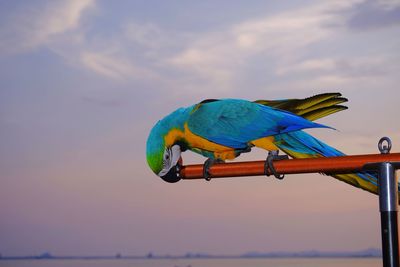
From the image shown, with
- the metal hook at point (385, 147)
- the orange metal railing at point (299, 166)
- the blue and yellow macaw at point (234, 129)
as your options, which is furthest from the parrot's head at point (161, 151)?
the metal hook at point (385, 147)

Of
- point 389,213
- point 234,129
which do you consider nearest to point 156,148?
point 234,129

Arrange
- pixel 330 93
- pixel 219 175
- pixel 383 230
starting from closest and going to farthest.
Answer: pixel 383 230
pixel 219 175
pixel 330 93

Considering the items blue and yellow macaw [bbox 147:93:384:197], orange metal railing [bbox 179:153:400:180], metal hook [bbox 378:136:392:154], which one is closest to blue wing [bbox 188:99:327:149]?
blue and yellow macaw [bbox 147:93:384:197]

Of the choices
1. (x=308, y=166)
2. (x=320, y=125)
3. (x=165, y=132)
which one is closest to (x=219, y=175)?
(x=308, y=166)

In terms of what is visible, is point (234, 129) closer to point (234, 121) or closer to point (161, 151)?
point (234, 121)

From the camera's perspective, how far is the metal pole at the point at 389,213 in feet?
1.91

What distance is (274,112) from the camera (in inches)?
56.1

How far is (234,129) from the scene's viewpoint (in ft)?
4.79

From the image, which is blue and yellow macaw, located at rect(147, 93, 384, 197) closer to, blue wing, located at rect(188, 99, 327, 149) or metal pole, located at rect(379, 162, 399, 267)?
blue wing, located at rect(188, 99, 327, 149)

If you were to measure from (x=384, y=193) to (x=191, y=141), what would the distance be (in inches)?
36.4

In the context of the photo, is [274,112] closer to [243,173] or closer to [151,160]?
[151,160]

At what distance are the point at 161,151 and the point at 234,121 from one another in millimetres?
204

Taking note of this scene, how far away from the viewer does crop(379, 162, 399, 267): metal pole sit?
58cm

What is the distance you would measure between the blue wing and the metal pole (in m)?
0.80
